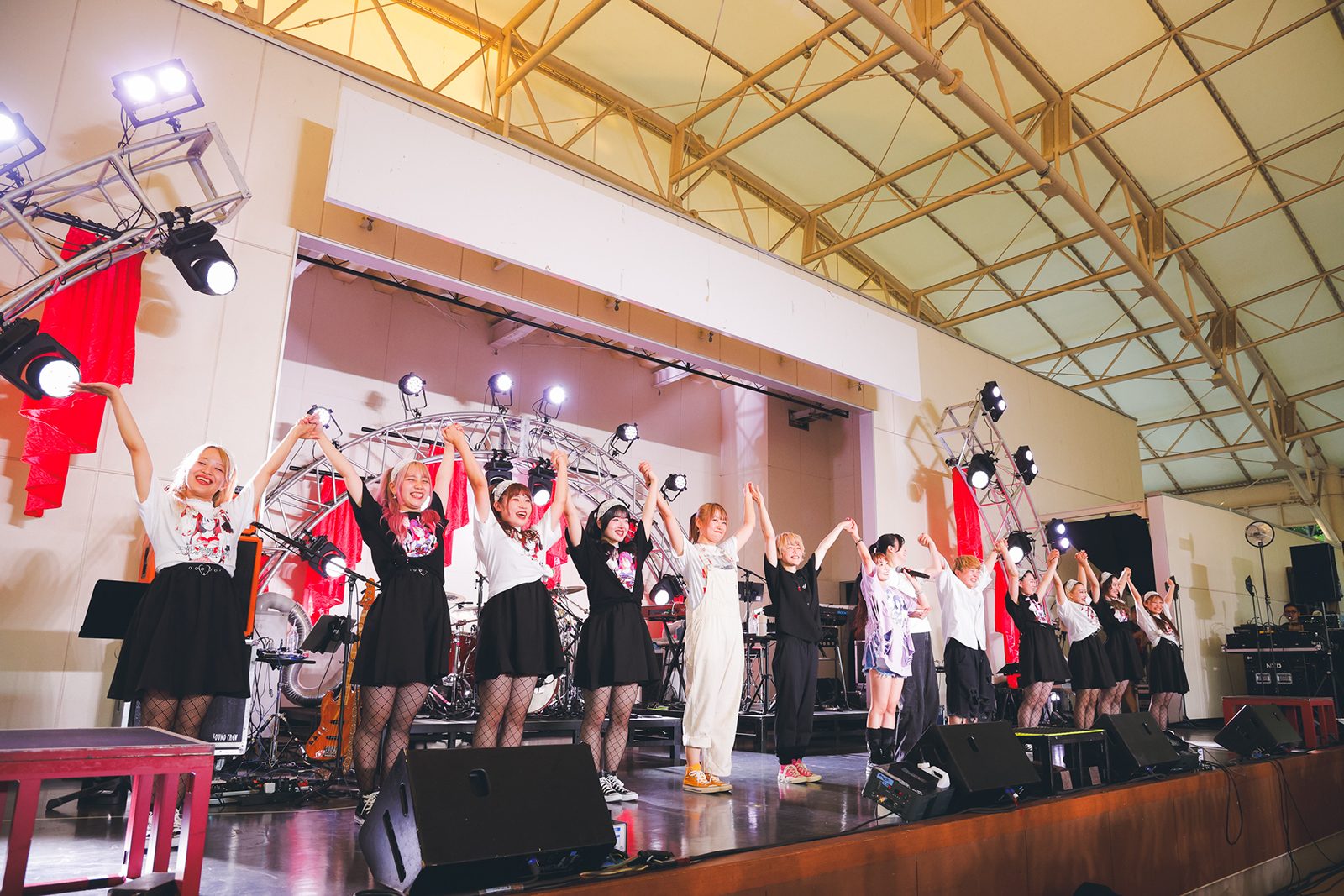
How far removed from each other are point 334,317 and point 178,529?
22.5ft

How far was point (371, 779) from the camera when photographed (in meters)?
2.99

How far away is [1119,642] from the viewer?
7027 millimetres

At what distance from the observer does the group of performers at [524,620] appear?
2.81 metres

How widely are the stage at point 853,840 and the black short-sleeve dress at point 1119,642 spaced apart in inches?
96.7

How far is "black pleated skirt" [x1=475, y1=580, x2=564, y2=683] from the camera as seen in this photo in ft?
10.7

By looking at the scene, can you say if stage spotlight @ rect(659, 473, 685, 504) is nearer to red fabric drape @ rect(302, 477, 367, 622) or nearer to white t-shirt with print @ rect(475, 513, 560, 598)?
red fabric drape @ rect(302, 477, 367, 622)

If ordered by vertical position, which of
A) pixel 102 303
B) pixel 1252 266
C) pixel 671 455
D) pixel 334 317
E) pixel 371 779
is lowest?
pixel 371 779

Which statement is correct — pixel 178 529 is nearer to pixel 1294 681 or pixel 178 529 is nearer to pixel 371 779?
pixel 371 779

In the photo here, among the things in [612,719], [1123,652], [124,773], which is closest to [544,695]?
[612,719]

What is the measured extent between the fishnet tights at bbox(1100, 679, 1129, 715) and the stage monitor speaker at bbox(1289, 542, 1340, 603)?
641cm

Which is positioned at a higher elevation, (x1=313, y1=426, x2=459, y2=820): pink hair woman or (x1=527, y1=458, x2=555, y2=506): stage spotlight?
(x1=527, y1=458, x2=555, y2=506): stage spotlight

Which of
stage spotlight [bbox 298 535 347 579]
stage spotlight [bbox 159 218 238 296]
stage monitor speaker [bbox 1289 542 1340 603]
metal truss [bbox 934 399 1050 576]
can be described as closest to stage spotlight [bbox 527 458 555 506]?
stage spotlight [bbox 298 535 347 579]

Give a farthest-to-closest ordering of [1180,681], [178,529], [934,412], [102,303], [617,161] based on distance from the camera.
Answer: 1. [617,161]
2. [934,412]
3. [1180,681]
4. [102,303]
5. [178,529]

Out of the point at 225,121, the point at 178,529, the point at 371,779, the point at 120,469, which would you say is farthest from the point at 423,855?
the point at 225,121
